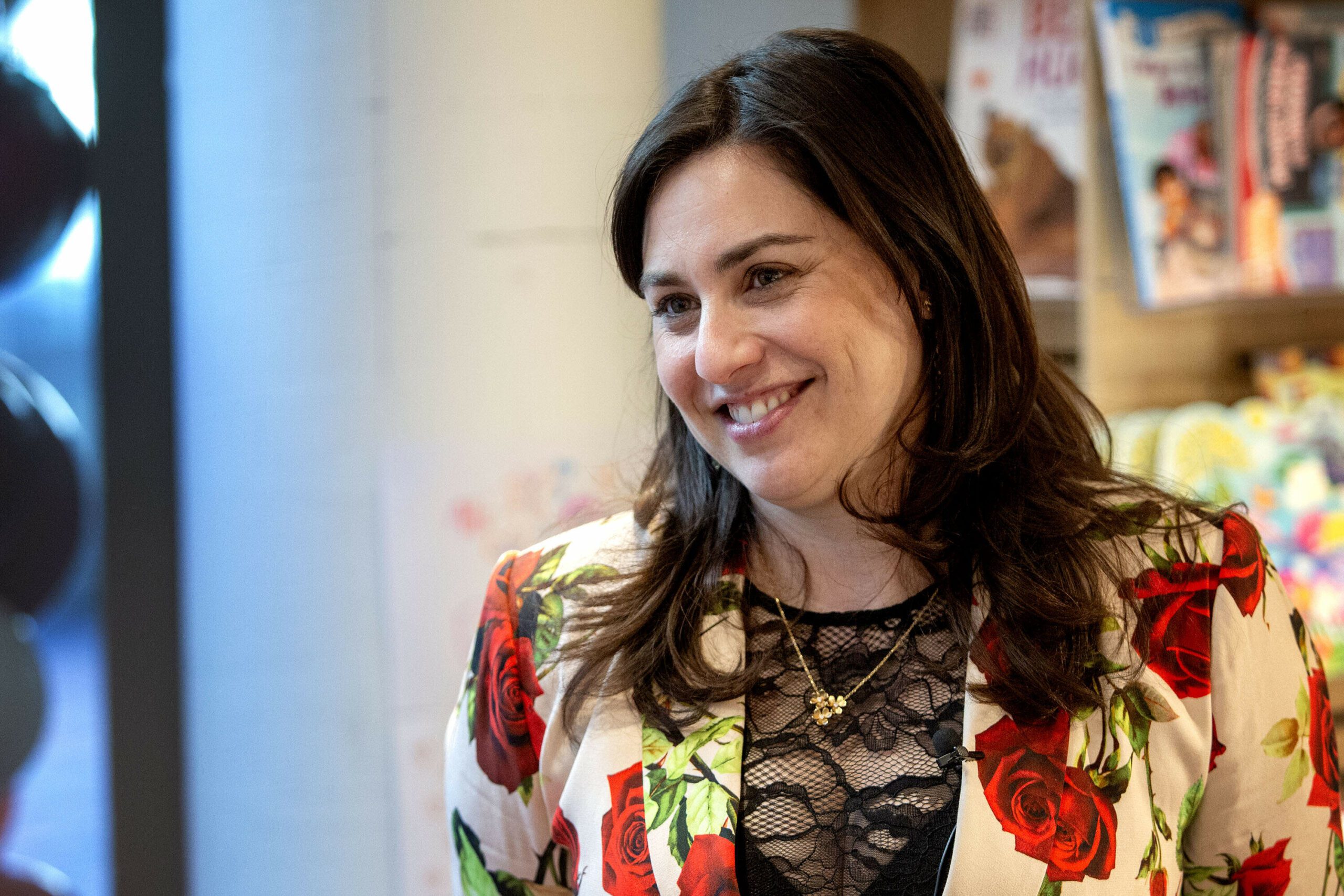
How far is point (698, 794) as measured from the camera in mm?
1232

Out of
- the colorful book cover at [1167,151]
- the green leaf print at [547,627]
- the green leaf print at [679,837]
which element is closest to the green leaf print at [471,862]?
the green leaf print at [547,627]

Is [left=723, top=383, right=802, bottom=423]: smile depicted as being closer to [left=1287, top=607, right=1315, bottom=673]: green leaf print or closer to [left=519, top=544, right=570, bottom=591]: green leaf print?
[left=519, top=544, right=570, bottom=591]: green leaf print

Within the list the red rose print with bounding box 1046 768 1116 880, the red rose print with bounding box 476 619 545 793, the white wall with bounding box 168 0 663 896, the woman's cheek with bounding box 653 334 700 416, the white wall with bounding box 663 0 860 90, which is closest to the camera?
the red rose print with bounding box 1046 768 1116 880

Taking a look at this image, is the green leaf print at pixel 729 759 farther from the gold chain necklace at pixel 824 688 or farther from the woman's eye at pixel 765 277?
the woman's eye at pixel 765 277

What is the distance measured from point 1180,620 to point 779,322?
1.86 feet

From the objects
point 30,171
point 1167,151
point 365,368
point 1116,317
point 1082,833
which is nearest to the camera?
point 1082,833

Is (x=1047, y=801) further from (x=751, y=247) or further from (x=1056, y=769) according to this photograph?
(x=751, y=247)

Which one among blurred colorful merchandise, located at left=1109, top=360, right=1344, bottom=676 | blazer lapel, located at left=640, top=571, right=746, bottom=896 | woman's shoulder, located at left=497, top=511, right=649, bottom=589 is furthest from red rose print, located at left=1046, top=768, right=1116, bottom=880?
blurred colorful merchandise, located at left=1109, top=360, right=1344, bottom=676

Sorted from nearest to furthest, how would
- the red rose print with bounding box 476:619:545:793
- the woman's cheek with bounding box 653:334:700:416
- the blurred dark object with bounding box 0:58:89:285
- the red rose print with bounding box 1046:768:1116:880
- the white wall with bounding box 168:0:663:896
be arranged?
the red rose print with bounding box 1046:768:1116:880 → the woman's cheek with bounding box 653:334:700:416 → the red rose print with bounding box 476:619:545:793 → the blurred dark object with bounding box 0:58:89:285 → the white wall with bounding box 168:0:663:896

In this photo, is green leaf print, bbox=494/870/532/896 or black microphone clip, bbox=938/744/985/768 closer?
black microphone clip, bbox=938/744/985/768

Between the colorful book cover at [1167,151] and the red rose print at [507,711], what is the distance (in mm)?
1609

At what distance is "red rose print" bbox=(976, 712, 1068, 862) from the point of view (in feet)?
3.84

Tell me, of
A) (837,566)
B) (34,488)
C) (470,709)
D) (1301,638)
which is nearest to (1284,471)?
(1301,638)

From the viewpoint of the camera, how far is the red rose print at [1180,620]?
4.19 feet
